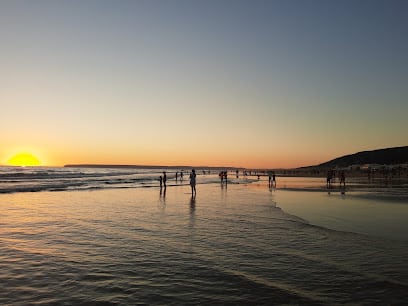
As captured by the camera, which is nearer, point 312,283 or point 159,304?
point 159,304

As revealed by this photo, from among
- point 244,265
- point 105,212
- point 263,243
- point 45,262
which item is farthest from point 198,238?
point 105,212

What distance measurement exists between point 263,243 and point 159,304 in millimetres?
6030

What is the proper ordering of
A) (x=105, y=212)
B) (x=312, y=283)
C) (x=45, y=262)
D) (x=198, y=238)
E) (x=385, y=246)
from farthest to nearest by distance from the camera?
(x=105, y=212) → (x=198, y=238) → (x=385, y=246) → (x=45, y=262) → (x=312, y=283)

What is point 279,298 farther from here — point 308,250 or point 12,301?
point 12,301

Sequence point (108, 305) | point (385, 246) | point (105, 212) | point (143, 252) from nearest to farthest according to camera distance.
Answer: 1. point (108, 305)
2. point (143, 252)
3. point (385, 246)
4. point (105, 212)

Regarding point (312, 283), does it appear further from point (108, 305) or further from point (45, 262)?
point (45, 262)

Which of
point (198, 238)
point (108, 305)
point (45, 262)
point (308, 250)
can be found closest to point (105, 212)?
point (198, 238)

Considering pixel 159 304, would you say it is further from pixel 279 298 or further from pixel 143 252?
pixel 143 252

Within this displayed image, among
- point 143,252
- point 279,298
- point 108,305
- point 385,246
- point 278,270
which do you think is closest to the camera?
point 108,305

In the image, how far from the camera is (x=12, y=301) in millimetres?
6562

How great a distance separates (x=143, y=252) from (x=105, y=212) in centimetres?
1037

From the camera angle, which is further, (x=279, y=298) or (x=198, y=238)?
(x=198, y=238)

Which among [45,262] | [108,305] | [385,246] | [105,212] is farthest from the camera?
[105,212]

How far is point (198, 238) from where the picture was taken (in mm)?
12695
